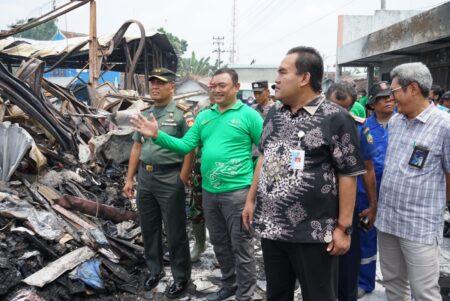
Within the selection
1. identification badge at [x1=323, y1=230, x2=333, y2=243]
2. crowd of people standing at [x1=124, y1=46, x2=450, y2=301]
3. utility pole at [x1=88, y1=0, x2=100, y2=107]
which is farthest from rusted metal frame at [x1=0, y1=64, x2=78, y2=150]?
identification badge at [x1=323, y1=230, x2=333, y2=243]

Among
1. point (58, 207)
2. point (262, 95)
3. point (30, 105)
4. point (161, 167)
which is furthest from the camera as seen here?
point (262, 95)

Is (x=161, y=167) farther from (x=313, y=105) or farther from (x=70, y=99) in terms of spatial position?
(x=70, y=99)

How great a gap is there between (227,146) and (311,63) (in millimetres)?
1246

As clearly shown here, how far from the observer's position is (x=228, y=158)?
3232 mm

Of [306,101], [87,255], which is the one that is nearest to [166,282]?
[87,255]

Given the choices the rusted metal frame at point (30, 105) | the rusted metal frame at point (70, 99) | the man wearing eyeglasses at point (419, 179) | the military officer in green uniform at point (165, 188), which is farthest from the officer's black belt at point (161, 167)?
the rusted metal frame at point (70, 99)

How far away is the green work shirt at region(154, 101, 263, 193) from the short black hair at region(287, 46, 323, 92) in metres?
1.11

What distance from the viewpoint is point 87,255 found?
12.4ft

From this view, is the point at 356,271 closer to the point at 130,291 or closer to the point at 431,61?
the point at 130,291

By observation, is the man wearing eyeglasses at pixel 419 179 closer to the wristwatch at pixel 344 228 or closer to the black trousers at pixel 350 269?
the black trousers at pixel 350 269

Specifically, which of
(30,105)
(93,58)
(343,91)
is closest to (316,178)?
(343,91)

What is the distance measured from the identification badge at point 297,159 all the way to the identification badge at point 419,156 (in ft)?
2.68

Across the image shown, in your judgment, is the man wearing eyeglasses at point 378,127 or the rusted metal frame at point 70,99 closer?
the man wearing eyeglasses at point 378,127

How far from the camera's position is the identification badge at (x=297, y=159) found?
213cm
